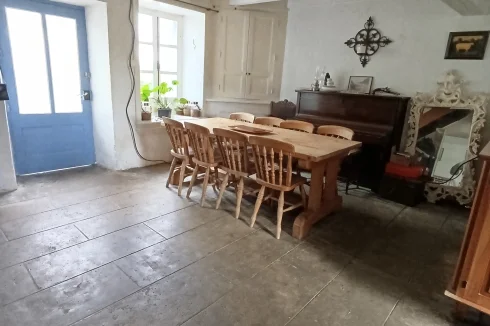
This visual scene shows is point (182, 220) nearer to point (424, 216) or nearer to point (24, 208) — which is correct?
point (24, 208)

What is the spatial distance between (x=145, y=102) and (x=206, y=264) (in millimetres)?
2961

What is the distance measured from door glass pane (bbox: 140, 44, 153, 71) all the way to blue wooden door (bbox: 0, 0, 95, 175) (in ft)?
2.45

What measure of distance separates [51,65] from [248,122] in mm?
2465

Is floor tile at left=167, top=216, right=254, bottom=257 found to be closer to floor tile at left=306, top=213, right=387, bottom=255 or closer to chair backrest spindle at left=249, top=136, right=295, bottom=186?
chair backrest spindle at left=249, top=136, right=295, bottom=186

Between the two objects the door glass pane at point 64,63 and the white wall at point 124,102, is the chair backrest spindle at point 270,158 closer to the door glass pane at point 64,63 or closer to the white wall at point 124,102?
the white wall at point 124,102

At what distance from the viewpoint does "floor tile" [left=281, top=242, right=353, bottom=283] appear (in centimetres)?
207

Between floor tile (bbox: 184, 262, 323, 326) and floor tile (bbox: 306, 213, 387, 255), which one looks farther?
floor tile (bbox: 306, 213, 387, 255)

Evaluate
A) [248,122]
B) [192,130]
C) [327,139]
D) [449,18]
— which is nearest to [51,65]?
[192,130]

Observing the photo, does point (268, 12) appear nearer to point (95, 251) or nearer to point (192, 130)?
point (192, 130)

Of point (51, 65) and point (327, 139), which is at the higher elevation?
point (51, 65)

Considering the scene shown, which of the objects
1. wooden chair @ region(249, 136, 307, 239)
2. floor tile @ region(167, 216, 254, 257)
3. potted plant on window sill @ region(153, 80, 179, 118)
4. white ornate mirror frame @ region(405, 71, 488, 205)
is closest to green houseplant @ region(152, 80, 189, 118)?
potted plant on window sill @ region(153, 80, 179, 118)

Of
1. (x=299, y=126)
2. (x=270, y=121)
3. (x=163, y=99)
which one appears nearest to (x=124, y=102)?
(x=163, y=99)

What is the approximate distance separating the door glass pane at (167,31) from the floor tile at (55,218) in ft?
8.96

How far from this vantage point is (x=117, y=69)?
372 centimetres
